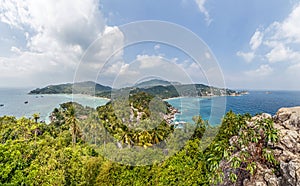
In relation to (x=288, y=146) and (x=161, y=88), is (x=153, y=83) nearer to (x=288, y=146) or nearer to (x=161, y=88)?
(x=161, y=88)

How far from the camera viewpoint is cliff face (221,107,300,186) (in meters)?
8.56

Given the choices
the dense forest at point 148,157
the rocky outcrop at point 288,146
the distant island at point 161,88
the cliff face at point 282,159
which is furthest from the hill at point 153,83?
the rocky outcrop at point 288,146

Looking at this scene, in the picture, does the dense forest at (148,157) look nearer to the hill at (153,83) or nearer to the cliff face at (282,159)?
the cliff face at (282,159)

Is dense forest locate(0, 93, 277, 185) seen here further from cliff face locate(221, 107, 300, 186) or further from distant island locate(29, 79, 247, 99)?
distant island locate(29, 79, 247, 99)

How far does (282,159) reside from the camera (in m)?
9.45

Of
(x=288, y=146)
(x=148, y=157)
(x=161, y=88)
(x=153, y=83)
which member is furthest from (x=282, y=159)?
(x=148, y=157)

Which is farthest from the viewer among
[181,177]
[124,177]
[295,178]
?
[124,177]

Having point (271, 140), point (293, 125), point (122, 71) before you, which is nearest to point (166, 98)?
point (122, 71)

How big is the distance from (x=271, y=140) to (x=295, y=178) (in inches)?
92.0

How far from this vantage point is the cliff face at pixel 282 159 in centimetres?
856

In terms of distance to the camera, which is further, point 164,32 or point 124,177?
point 124,177

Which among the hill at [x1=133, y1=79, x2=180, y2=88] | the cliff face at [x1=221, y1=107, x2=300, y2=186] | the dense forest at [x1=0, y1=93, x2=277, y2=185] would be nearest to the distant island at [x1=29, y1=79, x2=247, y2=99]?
the hill at [x1=133, y1=79, x2=180, y2=88]

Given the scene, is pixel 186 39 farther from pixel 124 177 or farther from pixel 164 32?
pixel 124 177

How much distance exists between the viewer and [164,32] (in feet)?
27.2
